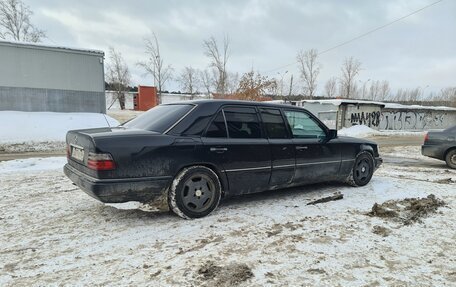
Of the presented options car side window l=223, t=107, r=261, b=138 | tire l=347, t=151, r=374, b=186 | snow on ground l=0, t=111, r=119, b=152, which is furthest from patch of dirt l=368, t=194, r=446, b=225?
snow on ground l=0, t=111, r=119, b=152

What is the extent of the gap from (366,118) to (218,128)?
24.7 meters

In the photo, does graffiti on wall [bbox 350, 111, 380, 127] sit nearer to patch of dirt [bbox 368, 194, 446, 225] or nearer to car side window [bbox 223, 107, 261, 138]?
patch of dirt [bbox 368, 194, 446, 225]

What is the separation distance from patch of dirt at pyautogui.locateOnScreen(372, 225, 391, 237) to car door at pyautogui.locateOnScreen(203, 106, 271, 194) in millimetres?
1553

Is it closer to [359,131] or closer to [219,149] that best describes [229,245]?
[219,149]

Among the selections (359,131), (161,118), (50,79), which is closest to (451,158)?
(161,118)

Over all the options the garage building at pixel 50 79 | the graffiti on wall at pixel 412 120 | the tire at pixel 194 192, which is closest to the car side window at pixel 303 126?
the tire at pixel 194 192

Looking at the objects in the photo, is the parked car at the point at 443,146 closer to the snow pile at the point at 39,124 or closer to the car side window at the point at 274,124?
the car side window at the point at 274,124

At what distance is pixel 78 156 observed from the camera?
3.82m

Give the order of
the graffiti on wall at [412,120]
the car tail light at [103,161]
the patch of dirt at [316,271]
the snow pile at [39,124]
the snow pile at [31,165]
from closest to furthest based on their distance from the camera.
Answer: the patch of dirt at [316,271]
the car tail light at [103,161]
the snow pile at [31,165]
the snow pile at [39,124]
the graffiti on wall at [412,120]

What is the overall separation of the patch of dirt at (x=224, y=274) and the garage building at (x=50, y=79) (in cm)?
1920

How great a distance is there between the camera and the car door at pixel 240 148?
4.00 metres

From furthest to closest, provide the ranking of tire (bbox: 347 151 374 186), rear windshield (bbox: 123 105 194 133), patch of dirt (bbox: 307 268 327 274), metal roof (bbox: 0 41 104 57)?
metal roof (bbox: 0 41 104 57), tire (bbox: 347 151 374 186), rear windshield (bbox: 123 105 194 133), patch of dirt (bbox: 307 268 327 274)

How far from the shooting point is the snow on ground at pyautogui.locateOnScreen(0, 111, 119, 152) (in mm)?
13820

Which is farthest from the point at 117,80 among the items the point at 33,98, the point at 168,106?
the point at 168,106
